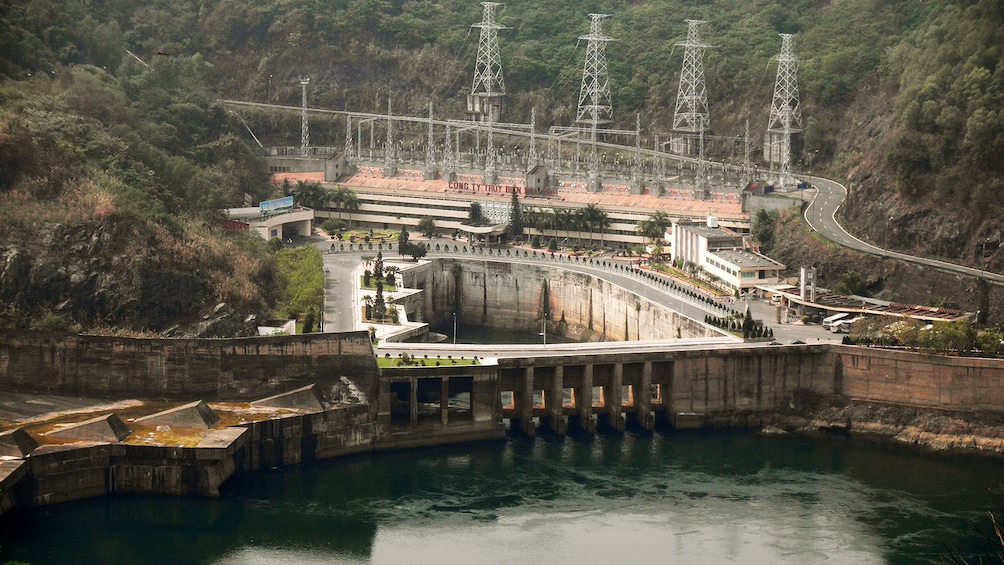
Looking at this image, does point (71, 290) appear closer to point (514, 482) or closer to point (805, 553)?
point (514, 482)

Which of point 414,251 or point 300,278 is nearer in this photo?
point 300,278

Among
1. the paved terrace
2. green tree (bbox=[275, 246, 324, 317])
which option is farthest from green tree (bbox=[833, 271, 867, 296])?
green tree (bbox=[275, 246, 324, 317])

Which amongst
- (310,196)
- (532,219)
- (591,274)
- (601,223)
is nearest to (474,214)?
(532,219)

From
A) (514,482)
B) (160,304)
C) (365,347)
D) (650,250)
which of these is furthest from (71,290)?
(650,250)

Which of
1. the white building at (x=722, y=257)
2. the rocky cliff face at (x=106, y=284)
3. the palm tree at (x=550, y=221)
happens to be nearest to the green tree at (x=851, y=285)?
the white building at (x=722, y=257)

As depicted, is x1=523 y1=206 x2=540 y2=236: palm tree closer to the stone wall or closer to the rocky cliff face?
the rocky cliff face

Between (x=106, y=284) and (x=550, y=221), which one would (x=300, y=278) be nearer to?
(x=106, y=284)
